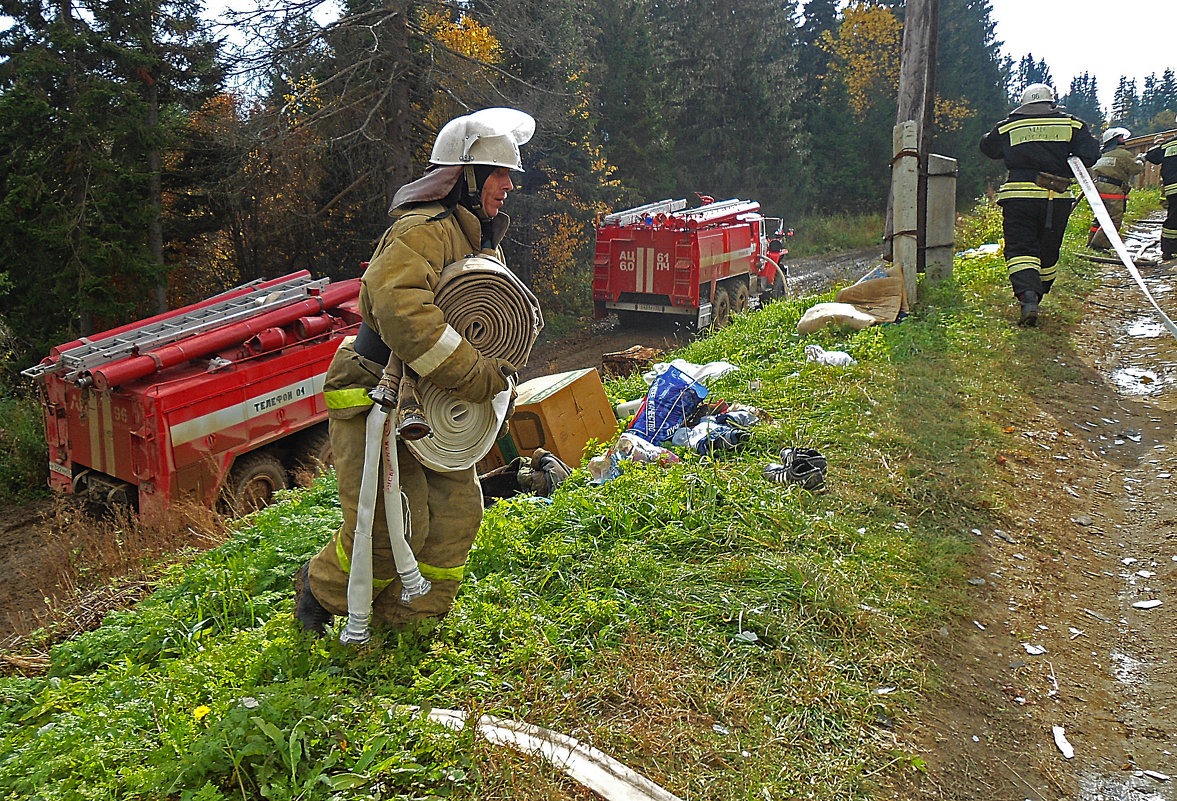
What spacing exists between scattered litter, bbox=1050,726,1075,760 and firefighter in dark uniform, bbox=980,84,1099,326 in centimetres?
587

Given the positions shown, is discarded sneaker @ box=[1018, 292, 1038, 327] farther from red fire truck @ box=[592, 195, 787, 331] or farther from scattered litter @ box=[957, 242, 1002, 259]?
red fire truck @ box=[592, 195, 787, 331]

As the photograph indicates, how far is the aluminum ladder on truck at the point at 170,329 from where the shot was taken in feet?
23.3

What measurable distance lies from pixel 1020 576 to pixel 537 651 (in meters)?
2.54

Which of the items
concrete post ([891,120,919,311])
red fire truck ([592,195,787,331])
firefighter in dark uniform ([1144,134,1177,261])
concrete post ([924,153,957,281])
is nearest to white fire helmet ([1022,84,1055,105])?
concrete post ([924,153,957,281])

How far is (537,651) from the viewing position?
10.2ft

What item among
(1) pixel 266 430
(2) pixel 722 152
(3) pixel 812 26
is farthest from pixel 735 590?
(3) pixel 812 26

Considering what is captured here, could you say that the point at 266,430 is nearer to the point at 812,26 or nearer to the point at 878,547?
the point at 878,547

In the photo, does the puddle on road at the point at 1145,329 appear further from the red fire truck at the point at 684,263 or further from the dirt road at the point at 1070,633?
the red fire truck at the point at 684,263

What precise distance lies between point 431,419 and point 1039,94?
765cm

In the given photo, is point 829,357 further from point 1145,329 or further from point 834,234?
point 834,234

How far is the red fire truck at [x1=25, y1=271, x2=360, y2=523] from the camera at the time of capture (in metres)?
6.98

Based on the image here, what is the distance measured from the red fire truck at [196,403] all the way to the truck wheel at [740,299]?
29.6 feet

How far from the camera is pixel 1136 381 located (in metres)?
6.75

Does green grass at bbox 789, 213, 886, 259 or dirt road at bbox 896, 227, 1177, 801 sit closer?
dirt road at bbox 896, 227, 1177, 801
